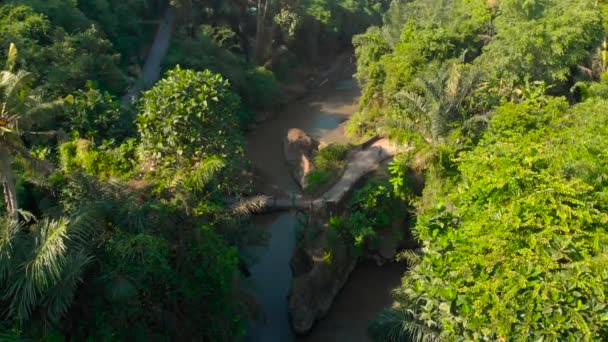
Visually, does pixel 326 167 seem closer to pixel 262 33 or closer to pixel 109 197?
pixel 109 197

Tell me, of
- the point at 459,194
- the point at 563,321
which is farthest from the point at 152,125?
the point at 563,321

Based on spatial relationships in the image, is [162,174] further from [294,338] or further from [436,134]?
[436,134]

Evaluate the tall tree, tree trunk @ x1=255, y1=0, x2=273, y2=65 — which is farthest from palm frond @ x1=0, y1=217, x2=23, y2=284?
tree trunk @ x1=255, y1=0, x2=273, y2=65

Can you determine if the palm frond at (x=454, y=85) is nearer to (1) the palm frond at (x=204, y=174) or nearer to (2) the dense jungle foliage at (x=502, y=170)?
(2) the dense jungle foliage at (x=502, y=170)

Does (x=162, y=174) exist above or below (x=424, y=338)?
above

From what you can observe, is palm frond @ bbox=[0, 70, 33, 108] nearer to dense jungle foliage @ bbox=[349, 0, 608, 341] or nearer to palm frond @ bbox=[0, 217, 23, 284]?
palm frond @ bbox=[0, 217, 23, 284]

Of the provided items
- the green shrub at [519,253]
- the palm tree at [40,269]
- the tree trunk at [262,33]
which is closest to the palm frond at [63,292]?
the palm tree at [40,269]

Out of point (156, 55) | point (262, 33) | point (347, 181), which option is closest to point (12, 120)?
point (347, 181)
